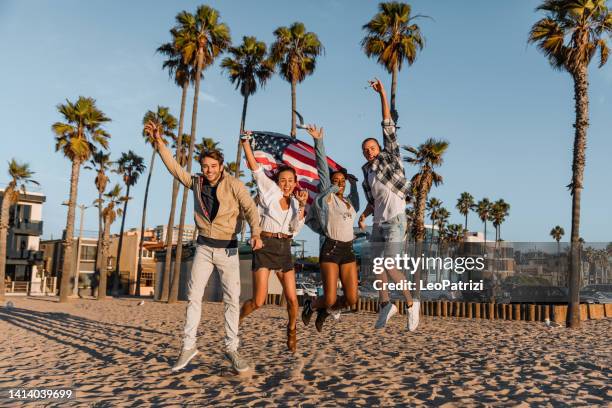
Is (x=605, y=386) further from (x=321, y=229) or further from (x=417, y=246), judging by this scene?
(x=417, y=246)

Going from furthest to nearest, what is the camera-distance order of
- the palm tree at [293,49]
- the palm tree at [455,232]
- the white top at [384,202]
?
the palm tree at [455,232], the palm tree at [293,49], the white top at [384,202]

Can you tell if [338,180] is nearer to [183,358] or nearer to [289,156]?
[289,156]

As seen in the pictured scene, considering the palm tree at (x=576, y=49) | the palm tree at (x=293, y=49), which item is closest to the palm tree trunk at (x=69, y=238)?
the palm tree at (x=293, y=49)

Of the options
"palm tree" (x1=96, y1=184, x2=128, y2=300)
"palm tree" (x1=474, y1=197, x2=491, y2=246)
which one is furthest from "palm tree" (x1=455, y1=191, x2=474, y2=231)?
"palm tree" (x1=96, y1=184, x2=128, y2=300)

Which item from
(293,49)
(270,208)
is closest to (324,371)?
(270,208)

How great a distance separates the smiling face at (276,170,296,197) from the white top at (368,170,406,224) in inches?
43.0

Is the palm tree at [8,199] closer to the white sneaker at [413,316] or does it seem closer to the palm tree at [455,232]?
the white sneaker at [413,316]

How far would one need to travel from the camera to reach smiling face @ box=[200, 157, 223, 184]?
5.80 meters

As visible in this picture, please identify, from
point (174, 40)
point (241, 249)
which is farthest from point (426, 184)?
point (174, 40)

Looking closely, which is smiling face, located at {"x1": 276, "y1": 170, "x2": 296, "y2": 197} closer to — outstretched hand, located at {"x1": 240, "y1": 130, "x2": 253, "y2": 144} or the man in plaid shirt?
outstretched hand, located at {"x1": 240, "y1": 130, "x2": 253, "y2": 144}

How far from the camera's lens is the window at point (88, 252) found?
63056 millimetres

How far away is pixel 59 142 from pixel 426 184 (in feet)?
72.3

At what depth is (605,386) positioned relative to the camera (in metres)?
5.69

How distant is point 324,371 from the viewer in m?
6.36
